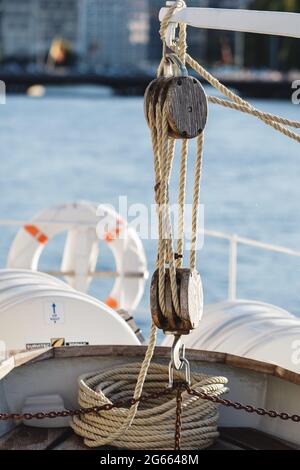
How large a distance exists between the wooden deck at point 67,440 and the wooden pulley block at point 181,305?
0.66 meters

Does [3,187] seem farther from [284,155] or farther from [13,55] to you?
[13,55]

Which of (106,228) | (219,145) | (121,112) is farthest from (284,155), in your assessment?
(106,228)

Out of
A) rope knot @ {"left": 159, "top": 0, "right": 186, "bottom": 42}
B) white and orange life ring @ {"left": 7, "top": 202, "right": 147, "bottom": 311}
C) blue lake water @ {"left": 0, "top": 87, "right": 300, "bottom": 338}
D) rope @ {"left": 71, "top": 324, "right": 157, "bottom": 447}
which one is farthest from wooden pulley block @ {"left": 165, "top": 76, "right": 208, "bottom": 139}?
blue lake water @ {"left": 0, "top": 87, "right": 300, "bottom": 338}

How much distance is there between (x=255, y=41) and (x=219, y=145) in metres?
43.9

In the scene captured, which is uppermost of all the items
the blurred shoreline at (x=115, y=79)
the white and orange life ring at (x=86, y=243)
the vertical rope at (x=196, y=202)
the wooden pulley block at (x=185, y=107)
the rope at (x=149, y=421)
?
the wooden pulley block at (x=185, y=107)

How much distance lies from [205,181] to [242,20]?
32189mm

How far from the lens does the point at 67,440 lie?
12.7 feet

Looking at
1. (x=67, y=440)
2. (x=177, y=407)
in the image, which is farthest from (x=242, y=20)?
(x=67, y=440)

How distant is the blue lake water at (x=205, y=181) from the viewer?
23016 millimetres

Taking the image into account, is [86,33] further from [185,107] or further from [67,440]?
[185,107]

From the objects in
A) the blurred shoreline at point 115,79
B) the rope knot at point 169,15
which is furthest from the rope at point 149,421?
the blurred shoreline at point 115,79

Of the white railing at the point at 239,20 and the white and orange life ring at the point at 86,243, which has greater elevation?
the white railing at the point at 239,20

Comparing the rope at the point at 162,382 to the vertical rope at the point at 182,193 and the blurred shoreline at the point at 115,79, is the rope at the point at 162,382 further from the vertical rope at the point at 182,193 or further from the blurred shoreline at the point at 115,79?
the blurred shoreline at the point at 115,79
